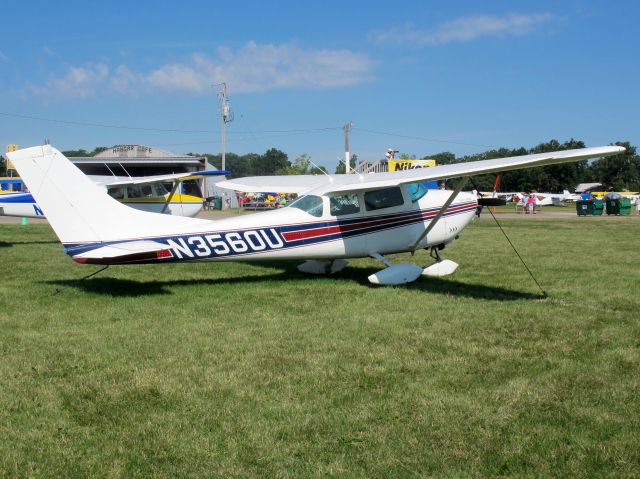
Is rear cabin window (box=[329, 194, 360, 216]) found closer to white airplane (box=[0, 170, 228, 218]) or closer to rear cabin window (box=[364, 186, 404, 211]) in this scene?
rear cabin window (box=[364, 186, 404, 211])

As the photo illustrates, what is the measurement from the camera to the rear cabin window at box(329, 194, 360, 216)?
9.51 metres

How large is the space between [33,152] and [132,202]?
11759mm

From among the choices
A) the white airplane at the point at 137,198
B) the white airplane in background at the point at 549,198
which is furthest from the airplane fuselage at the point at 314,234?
the white airplane in background at the point at 549,198

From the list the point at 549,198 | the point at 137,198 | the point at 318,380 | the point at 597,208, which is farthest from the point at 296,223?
the point at 549,198

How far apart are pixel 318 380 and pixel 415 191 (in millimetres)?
5860

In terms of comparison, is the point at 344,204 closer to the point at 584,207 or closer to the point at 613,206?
the point at 584,207

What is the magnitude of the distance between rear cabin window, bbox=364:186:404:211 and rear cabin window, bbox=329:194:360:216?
0.18 meters

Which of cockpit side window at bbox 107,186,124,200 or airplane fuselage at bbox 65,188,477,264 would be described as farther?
cockpit side window at bbox 107,186,124,200

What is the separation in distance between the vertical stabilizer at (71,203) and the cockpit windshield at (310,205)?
7.38 feet

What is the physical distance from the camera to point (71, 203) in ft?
25.8

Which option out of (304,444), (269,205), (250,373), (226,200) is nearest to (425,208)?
(250,373)

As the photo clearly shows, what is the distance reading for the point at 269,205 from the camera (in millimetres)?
49031

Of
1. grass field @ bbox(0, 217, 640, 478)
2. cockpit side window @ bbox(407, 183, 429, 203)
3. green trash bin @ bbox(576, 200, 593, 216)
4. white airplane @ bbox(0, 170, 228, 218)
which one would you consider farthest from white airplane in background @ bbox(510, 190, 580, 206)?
grass field @ bbox(0, 217, 640, 478)

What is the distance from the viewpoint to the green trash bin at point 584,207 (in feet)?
110
